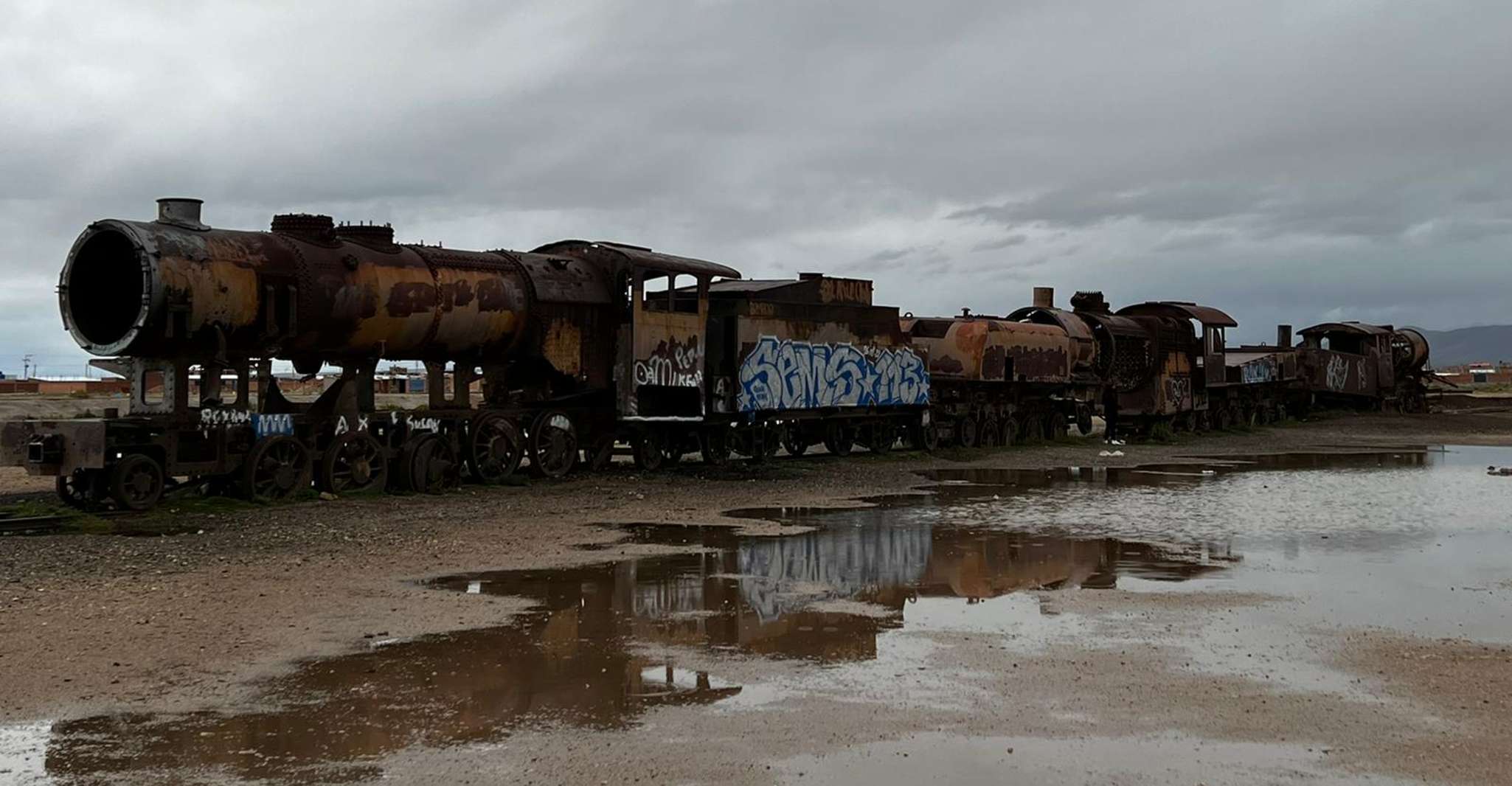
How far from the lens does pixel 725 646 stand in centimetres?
889

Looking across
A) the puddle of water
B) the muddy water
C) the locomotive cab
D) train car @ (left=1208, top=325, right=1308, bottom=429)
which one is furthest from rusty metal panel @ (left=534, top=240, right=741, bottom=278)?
train car @ (left=1208, top=325, right=1308, bottom=429)

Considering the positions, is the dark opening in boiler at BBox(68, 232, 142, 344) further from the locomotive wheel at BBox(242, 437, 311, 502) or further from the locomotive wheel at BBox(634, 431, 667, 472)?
the locomotive wheel at BBox(634, 431, 667, 472)

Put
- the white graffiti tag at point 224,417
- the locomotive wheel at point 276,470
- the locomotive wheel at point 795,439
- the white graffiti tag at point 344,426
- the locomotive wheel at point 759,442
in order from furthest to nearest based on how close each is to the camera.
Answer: the locomotive wheel at point 795,439, the locomotive wheel at point 759,442, the white graffiti tag at point 344,426, the locomotive wheel at point 276,470, the white graffiti tag at point 224,417

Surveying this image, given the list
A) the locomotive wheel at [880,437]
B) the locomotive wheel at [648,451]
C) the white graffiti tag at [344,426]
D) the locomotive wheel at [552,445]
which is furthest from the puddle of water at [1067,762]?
the locomotive wheel at [880,437]

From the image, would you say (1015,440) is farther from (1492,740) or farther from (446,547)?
(1492,740)

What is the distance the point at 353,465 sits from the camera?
1780cm

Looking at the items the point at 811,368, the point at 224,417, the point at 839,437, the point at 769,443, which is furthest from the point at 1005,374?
the point at 224,417

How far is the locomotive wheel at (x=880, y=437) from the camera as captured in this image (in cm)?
2830

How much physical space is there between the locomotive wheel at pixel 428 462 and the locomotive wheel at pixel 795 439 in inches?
347

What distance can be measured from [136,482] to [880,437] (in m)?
16.6

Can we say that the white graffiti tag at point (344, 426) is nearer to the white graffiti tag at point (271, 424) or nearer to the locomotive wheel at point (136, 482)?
the white graffiti tag at point (271, 424)

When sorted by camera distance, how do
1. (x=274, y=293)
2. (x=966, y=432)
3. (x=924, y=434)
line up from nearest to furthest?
(x=274, y=293) → (x=924, y=434) → (x=966, y=432)

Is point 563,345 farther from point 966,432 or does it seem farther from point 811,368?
point 966,432

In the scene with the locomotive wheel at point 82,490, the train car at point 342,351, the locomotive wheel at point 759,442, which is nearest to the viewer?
the locomotive wheel at point 82,490
